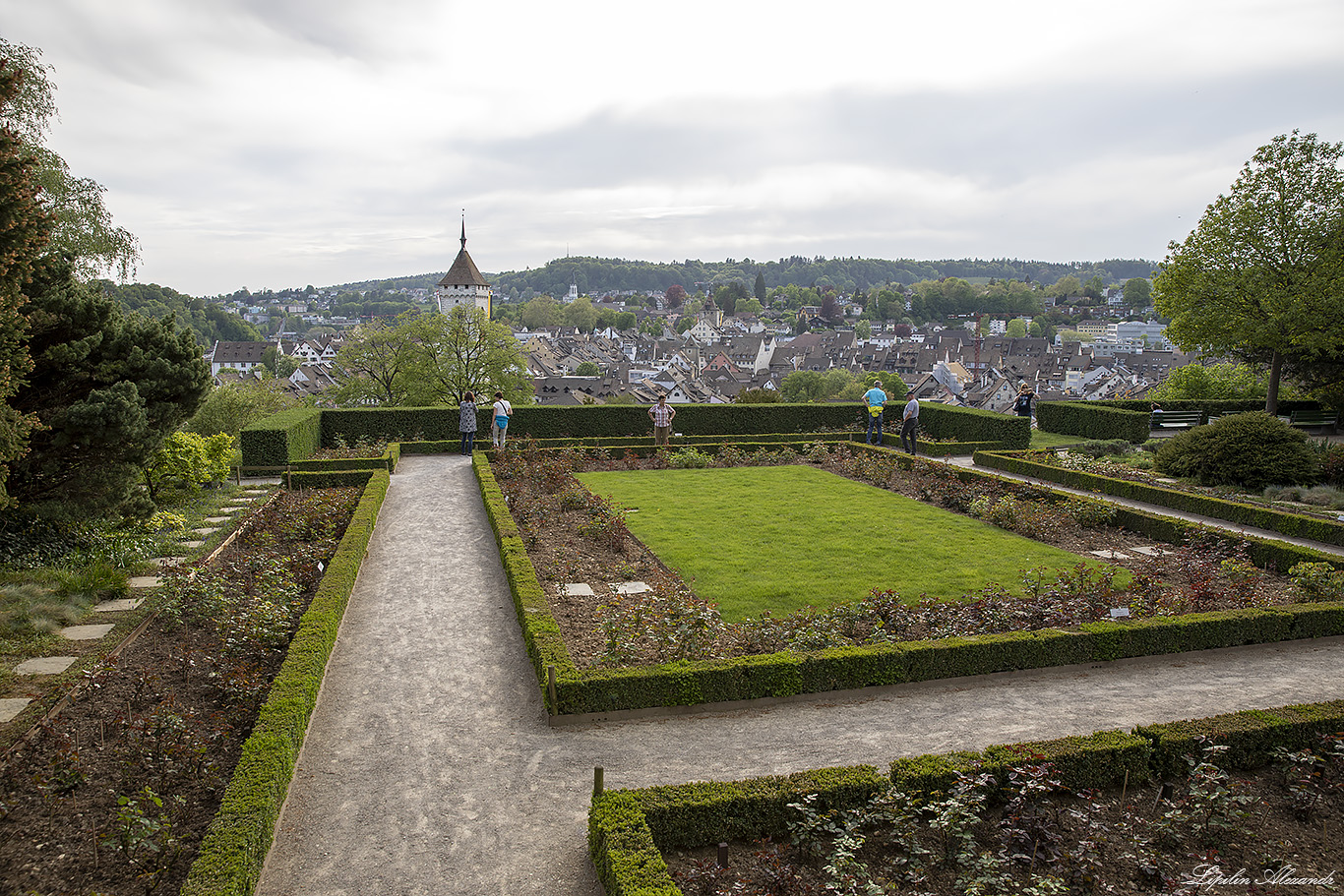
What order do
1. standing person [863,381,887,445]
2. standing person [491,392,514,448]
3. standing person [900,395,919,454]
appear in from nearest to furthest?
standing person [900,395,919,454] → standing person [491,392,514,448] → standing person [863,381,887,445]

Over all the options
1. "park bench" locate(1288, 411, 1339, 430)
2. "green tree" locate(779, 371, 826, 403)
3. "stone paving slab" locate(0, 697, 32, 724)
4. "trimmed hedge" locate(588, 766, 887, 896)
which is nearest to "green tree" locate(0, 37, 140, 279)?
"stone paving slab" locate(0, 697, 32, 724)

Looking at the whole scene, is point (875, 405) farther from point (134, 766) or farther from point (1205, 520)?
point (134, 766)

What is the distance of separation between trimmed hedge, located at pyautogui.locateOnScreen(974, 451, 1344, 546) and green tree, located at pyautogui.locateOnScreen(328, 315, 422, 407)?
26268mm

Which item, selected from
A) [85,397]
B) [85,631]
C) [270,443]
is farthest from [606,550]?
[270,443]

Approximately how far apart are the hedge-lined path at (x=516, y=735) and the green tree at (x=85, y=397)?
365cm

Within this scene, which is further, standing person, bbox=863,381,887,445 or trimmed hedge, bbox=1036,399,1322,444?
trimmed hedge, bbox=1036,399,1322,444

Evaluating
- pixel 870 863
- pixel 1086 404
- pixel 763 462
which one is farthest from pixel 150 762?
pixel 1086 404

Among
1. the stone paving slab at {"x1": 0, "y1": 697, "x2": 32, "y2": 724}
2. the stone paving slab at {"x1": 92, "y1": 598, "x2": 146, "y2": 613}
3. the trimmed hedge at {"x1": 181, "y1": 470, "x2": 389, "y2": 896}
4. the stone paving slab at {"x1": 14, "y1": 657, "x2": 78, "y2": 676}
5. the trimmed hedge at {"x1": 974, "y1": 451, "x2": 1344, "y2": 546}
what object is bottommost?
the stone paving slab at {"x1": 0, "y1": 697, "x2": 32, "y2": 724}

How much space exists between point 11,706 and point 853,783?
6259 millimetres

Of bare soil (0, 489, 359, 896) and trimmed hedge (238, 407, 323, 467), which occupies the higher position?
trimmed hedge (238, 407, 323, 467)

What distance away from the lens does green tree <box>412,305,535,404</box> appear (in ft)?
113

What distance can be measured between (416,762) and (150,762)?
1638mm

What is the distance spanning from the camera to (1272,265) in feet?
72.0

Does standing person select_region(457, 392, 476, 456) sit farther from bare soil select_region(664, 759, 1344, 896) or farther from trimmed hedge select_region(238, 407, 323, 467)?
bare soil select_region(664, 759, 1344, 896)
